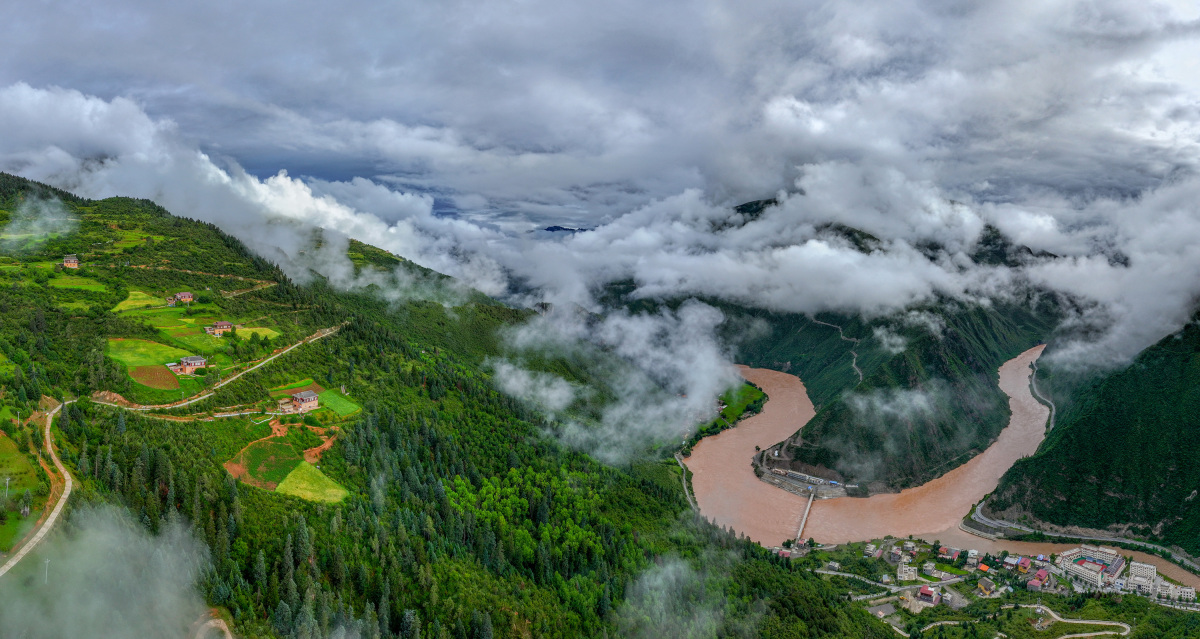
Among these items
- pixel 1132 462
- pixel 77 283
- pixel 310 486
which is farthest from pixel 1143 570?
pixel 77 283

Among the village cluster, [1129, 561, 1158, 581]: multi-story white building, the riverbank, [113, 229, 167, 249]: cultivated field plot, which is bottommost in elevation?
the riverbank

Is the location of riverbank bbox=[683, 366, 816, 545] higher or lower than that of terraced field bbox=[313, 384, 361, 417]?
lower

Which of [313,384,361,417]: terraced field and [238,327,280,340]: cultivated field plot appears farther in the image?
[238,327,280,340]: cultivated field plot

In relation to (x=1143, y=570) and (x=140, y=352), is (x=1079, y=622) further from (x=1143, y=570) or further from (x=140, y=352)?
(x=140, y=352)

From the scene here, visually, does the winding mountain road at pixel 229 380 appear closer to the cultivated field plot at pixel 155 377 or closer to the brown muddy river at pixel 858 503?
the cultivated field plot at pixel 155 377

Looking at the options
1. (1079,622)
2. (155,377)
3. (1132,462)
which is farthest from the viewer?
(1132,462)

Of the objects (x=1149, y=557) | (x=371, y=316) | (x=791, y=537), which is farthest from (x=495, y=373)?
(x=1149, y=557)

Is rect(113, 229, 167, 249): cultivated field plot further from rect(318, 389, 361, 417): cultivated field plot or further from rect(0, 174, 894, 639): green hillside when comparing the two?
rect(318, 389, 361, 417): cultivated field plot

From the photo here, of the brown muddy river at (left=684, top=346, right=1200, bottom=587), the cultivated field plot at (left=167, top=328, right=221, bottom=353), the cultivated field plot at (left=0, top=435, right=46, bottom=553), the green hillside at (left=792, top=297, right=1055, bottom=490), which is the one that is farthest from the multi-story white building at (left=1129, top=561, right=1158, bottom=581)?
the cultivated field plot at (left=167, top=328, right=221, bottom=353)
